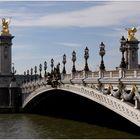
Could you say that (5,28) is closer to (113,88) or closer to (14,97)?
(14,97)

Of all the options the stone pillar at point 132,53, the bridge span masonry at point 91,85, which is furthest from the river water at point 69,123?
the stone pillar at point 132,53

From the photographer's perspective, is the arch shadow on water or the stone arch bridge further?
the arch shadow on water

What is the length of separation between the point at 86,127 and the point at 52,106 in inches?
900

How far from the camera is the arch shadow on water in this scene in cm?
4292

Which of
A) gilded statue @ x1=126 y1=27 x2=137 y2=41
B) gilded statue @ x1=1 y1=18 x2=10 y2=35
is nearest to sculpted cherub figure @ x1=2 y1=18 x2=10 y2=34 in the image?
gilded statue @ x1=1 y1=18 x2=10 y2=35

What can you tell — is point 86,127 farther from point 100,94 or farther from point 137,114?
point 137,114

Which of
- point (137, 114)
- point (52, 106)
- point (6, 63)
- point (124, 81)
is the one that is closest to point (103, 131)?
point (124, 81)

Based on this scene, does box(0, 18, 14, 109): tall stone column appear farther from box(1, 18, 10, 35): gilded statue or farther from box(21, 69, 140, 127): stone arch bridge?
box(21, 69, 140, 127): stone arch bridge

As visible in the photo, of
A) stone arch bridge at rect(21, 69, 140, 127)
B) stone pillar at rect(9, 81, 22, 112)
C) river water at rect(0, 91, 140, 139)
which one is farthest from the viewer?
stone pillar at rect(9, 81, 22, 112)

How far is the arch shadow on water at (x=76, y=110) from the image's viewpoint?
4292 cm

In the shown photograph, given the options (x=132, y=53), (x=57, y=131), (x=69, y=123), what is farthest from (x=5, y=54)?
(x=57, y=131)

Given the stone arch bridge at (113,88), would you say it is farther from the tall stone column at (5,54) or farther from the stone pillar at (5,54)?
the stone pillar at (5,54)

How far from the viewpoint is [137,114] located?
25859mm

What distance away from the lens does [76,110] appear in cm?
5891
